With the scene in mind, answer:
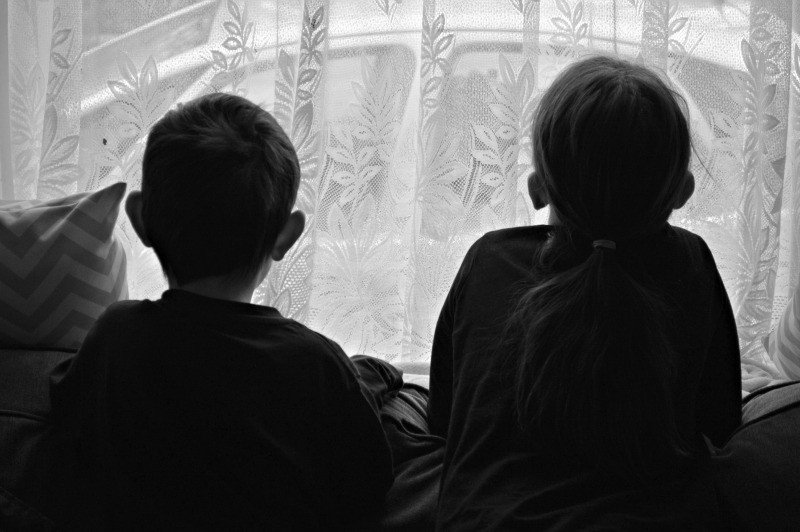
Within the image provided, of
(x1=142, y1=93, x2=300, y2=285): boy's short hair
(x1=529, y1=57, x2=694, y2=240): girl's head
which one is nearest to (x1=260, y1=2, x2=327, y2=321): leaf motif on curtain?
(x1=142, y1=93, x2=300, y2=285): boy's short hair

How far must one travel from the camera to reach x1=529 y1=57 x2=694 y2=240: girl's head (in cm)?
98

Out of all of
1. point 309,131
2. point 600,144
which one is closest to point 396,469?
point 600,144

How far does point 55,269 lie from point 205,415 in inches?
15.0

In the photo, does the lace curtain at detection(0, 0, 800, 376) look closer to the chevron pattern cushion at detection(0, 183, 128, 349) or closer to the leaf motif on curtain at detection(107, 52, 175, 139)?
the leaf motif on curtain at detection(107, 52, 175, 139)

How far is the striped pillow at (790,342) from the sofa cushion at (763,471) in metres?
0.21

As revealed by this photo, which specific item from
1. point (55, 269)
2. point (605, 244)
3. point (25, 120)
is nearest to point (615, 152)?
point (605, 244)

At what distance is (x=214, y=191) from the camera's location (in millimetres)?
992

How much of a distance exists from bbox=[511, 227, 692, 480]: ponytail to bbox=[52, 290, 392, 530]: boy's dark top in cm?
25

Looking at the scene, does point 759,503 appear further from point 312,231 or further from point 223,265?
point 312,231

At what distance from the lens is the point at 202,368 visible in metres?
0.96

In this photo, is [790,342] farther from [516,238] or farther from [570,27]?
[570,27]

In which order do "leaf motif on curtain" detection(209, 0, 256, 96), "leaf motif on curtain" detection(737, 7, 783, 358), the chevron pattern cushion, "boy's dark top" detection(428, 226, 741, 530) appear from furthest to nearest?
"leaf motif on curtain" detection(209, 0, 256, 96), "leaf motif on curtain" detection(737, 7, 783, 358), the chevron pattern cushion, "boy's dark top" detection(428, 226, 741, 530)

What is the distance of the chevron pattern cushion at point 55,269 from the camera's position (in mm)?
1185

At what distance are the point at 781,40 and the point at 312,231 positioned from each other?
885 mm
